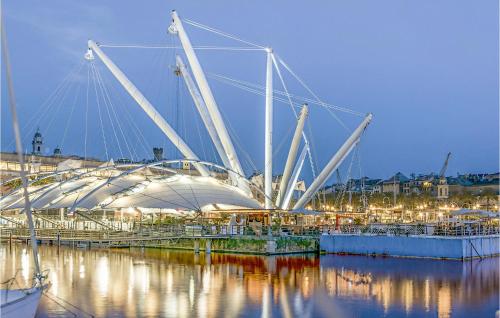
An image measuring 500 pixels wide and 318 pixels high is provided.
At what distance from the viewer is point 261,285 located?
30.6 metres

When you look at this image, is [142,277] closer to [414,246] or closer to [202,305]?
A: [202,305]

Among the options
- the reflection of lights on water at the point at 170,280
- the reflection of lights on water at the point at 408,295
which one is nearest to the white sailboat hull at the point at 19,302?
the reflection of lights on water at the point at 170,280

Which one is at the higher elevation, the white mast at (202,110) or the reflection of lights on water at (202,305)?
the white mast at (202,110)

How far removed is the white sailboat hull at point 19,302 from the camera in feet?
54.5

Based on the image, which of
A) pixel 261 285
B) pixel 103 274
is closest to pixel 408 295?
pixel 261 285

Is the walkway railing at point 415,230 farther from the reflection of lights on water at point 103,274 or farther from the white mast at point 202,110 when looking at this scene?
the reflection of lights on water at point 103,274

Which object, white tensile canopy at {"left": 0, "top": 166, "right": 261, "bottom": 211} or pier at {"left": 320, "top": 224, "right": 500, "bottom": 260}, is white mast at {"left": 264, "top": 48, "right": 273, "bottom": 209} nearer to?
white tensile canopy at {"left": 0, "top": 166, "right": 261, "bottom": 211}

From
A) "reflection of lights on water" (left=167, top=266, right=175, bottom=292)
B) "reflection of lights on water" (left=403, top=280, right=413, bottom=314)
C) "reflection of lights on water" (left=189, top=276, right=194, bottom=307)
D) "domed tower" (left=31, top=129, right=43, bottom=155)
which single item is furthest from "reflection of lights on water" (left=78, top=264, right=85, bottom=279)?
"domed tower" (left=31, top=129, right=43, bottom=155)

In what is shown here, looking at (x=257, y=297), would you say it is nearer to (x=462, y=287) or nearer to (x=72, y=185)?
(x=462, y=287)

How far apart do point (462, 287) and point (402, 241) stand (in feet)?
48.8

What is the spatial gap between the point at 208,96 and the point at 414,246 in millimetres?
21759

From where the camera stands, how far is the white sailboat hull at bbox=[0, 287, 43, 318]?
16625 millimetres

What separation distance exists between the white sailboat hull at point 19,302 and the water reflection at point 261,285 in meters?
4.73

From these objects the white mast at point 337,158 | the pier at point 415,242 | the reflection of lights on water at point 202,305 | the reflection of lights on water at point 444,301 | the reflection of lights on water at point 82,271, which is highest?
the white mast at point 337,158
